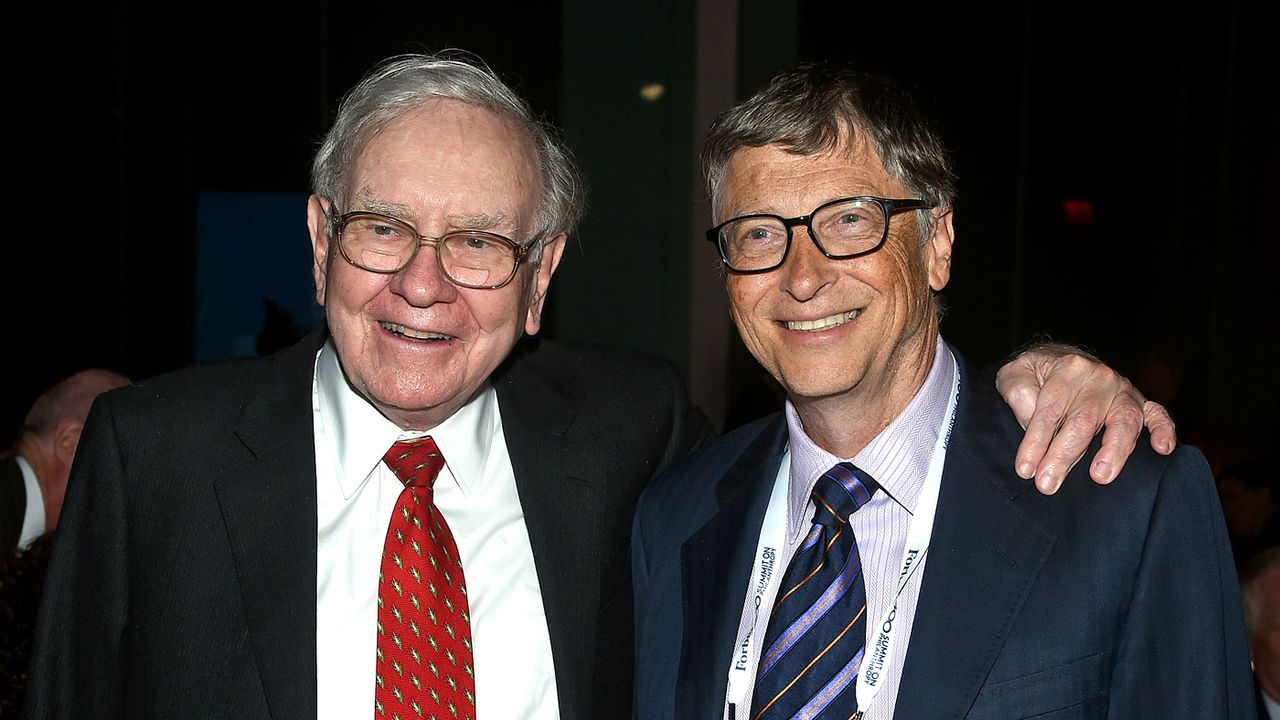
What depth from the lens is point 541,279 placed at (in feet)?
7.89

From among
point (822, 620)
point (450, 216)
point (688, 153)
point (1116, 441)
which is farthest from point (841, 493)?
point (688, 153)

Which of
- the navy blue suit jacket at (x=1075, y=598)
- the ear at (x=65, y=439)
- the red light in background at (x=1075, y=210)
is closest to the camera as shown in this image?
the navy blue suit jacket at (x=1075, y=598)

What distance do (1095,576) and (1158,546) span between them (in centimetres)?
10

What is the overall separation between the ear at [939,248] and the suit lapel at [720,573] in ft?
1.44

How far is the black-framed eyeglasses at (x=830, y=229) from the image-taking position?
6.58ft

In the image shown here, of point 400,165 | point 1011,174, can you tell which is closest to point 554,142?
point 400,165

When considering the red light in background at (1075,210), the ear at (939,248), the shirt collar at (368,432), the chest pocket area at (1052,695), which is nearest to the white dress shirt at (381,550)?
the shirt collar at (368,432)

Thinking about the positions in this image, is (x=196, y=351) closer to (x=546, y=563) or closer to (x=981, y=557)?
(x=546, y=563)

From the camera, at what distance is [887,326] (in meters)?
2.01

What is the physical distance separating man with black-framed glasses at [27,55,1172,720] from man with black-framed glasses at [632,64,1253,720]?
0.47 feet

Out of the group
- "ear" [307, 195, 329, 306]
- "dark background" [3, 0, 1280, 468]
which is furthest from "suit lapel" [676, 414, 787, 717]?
"dark background" [3, 0, 1280, 468]

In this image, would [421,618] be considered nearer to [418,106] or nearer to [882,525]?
[882,525]

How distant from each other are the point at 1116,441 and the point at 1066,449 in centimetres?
8

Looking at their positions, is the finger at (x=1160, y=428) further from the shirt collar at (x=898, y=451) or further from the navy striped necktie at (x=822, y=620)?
the navy striped necktie at (x=822, y=620)
